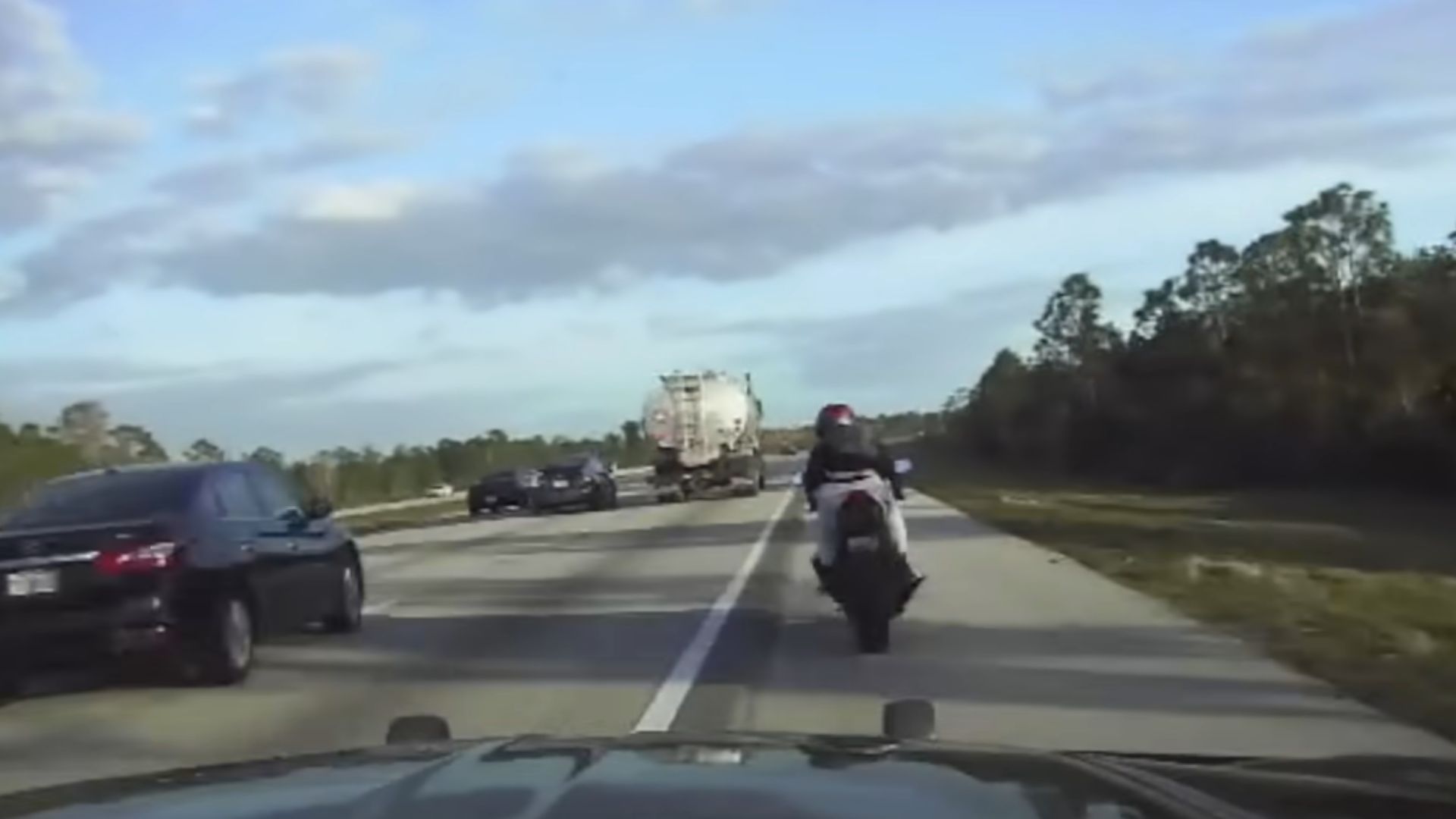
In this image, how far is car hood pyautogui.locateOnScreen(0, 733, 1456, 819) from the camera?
344 centimetres

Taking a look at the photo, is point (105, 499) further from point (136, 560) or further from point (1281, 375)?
point (1281, 375)

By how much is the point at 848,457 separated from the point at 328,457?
71911 millimetres

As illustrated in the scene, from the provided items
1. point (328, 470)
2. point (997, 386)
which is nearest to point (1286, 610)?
point (328, 470)

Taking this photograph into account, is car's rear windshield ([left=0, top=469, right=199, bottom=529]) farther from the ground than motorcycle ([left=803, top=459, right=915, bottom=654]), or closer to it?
farther from the ground

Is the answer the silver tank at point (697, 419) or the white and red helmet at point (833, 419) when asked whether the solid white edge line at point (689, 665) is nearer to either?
the white and red helmet at point (833, 419)

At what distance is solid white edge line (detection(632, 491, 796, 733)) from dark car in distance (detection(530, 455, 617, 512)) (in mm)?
28591

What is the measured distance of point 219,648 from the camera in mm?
15891

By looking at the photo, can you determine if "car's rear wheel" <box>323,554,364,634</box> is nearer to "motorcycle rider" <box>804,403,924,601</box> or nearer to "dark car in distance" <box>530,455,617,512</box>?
"motorcycle rider" <box>804,403,924,601</box>

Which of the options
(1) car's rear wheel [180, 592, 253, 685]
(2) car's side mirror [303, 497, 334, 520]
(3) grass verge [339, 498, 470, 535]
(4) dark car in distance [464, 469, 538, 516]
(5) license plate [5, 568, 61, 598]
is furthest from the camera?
(4) dark car in distance [464, 469, 538, 516]

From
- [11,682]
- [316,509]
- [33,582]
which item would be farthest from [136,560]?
[316,509]

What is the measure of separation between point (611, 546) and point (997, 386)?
3708 inches

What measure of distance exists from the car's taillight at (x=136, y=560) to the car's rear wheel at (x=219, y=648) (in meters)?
0.48

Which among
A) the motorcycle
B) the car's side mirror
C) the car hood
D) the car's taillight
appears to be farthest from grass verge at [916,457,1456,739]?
the car hood

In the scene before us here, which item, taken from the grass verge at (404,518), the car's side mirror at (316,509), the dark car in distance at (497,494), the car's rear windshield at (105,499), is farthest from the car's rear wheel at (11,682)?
the dark car in distance at (497,494)
